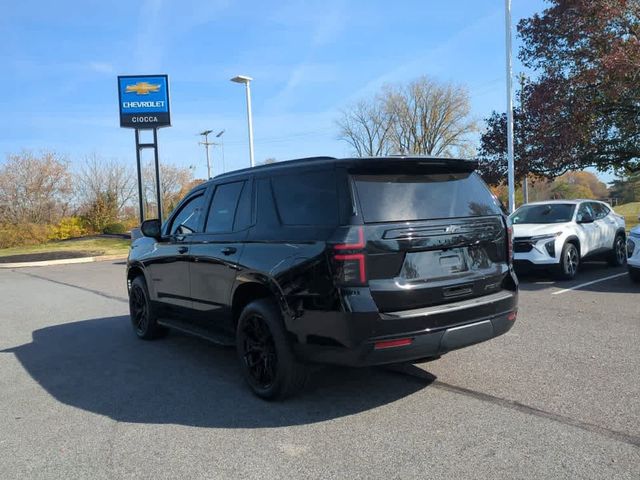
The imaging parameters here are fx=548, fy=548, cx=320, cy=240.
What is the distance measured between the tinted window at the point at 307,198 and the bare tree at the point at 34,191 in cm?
3323

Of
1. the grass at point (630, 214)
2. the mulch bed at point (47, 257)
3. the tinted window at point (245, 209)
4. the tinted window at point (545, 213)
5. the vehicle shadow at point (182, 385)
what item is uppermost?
the tinted window at point (245, 209)

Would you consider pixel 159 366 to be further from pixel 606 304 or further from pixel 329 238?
pixel 606 304

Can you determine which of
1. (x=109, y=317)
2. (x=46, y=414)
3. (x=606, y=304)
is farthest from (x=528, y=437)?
(x=109, y=317)

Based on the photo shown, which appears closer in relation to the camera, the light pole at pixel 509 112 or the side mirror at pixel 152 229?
the side mirror at pixel 152 229

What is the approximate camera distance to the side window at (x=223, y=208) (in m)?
5.12

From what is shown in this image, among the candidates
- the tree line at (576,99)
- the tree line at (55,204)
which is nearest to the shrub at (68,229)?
the tree line at (55,204)

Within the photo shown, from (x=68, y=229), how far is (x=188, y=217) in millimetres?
31413

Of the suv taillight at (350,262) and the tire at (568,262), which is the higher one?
the suv taillight at (350,262)

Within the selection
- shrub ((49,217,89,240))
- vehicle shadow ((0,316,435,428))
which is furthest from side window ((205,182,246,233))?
shrub ((49,217,89,240))

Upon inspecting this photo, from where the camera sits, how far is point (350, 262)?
3.72 metres

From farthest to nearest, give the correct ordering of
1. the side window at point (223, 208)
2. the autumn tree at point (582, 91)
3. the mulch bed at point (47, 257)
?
the mulch bed at point (47, 257), the autumn tree at point (582, 91), the side window at point (223, 208)

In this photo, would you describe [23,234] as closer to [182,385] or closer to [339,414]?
[182,385]

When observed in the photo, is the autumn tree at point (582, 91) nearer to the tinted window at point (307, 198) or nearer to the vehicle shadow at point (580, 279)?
the vehicle shadow at point (580, 279)

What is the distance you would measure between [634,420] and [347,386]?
2.16 metres
